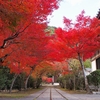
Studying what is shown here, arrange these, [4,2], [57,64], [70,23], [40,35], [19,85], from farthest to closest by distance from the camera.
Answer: [57,64] → [19,85] → [70,23] → [40,35] → [4,2]

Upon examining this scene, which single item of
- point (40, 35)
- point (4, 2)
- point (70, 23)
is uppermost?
point (70, 23)

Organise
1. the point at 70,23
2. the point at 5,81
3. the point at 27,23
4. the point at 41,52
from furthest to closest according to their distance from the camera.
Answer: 1. the point at 5,81
2. the point at 70,23
3. the point at 41,52
4. the point at 27,23

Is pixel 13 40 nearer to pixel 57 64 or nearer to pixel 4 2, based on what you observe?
pixel 4 2

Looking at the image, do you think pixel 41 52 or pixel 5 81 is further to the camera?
pixel 5 81

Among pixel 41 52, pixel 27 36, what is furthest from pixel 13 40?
pixel 41 52

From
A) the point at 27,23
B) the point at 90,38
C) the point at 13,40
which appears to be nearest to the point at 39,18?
the point at 27,23

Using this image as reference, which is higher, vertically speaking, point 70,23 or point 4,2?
point 70,23

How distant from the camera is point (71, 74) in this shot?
34531 millimetres

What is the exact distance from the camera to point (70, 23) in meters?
24.7

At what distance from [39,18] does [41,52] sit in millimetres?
7633

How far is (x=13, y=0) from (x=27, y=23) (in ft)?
24.6

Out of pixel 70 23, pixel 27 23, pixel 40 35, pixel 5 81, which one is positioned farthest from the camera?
pixel 5 81

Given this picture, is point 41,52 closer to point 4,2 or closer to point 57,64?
point 4,2

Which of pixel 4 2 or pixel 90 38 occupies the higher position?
pixel 90 38
